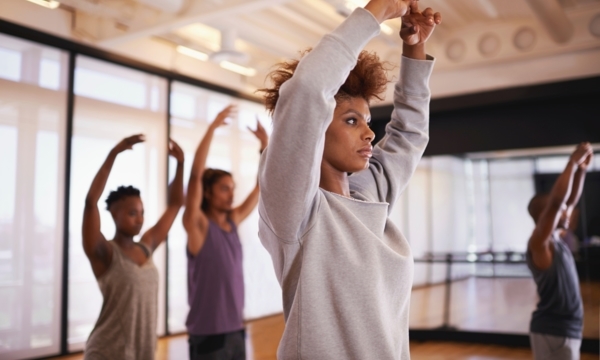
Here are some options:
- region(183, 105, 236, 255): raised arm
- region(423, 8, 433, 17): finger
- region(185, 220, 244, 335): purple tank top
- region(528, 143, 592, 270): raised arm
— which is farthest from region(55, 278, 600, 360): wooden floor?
region(423, 8, 433, 17): finger

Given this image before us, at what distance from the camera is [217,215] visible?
305 centimetres

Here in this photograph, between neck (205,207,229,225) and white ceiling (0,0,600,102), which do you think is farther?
white ceiling (0,0,600,102)

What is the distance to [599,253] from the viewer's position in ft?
15.0

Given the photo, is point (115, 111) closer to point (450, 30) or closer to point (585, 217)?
point (450, 30)

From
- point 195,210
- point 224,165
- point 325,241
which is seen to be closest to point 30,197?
point 195,210

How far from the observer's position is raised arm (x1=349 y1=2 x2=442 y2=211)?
3.97 ft

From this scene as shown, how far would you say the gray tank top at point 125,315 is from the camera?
7.20ft

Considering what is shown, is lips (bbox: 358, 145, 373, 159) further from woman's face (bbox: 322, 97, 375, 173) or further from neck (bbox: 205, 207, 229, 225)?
neck (bbox: 205, 207, 229, 225)

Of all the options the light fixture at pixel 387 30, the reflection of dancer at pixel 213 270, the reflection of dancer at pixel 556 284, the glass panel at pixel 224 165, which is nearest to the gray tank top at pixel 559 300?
the reflection of dancer at pixel 556 284

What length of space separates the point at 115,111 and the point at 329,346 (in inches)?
172

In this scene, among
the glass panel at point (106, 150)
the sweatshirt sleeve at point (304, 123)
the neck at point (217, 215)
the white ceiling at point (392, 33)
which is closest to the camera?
the sweatshirt sleeve at point (304, 123)

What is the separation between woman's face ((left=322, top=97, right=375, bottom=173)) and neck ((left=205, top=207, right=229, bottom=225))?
6.61 ft

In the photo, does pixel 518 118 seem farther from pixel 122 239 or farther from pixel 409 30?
pixel 409 30

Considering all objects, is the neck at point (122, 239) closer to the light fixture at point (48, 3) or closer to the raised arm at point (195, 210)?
the raised arm at point (195, 210)
